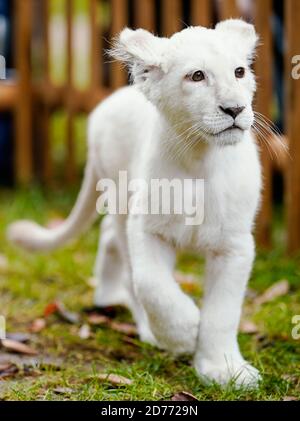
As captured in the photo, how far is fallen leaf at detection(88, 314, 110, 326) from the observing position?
383 centimetres

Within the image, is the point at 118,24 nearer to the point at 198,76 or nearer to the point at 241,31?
the point at 241,31

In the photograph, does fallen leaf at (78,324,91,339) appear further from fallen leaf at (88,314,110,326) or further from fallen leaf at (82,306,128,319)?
fallen leaf at (82,306,128,319)

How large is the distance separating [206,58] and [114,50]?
14.5 inches

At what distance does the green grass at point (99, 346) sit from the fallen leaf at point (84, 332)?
27 millimetres

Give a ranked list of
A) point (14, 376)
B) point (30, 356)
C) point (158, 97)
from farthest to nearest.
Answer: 1. point (30, 356)
2. point (14, 376)
3. point (158, 97)

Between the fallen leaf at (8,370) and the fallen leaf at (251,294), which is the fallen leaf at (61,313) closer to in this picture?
the fallen leaf at (8,370)

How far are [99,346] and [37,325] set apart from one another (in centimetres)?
35

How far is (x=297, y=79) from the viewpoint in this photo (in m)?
4.46

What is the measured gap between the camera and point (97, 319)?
3.87 meters

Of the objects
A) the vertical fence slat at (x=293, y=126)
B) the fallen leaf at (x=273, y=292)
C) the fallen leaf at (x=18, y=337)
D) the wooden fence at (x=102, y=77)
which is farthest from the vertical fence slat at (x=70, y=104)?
the fallen leaf at (x=18, y=337)

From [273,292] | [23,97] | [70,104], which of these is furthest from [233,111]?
[23,97]

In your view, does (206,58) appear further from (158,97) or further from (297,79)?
(297,79)

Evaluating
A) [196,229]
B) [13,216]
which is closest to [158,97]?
[196,229]
